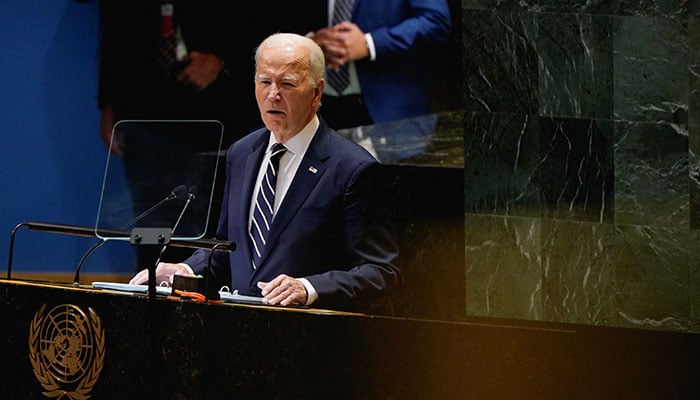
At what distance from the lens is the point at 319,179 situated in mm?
4012

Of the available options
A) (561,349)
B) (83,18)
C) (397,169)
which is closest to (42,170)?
(83,18)

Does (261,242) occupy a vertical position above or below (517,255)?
above

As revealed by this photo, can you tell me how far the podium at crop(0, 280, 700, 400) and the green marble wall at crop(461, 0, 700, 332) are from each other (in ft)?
8.78

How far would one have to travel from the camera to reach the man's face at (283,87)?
4039 millimetres

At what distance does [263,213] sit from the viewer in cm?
404

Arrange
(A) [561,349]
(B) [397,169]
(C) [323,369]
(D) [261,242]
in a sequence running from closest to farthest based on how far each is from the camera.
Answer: (A) [561,349], (C) [323,369], (D) [261,242], (B) [397,169]

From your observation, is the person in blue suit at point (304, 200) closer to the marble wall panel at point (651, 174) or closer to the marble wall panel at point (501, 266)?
the marble wall panel at point (501, 266)

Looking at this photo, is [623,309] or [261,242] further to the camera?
[623,309]

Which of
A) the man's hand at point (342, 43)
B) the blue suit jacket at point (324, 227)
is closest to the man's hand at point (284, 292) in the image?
the blue suit jacket at point (324, 227)

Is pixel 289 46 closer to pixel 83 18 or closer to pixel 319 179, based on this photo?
pixel 319 179

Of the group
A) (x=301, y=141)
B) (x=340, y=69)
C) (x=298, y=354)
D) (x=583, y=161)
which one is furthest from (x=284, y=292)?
(x=583, y=161)

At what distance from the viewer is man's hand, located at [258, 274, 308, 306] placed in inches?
134

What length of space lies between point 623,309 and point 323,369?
2969 mm

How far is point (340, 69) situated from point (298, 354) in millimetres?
2796
